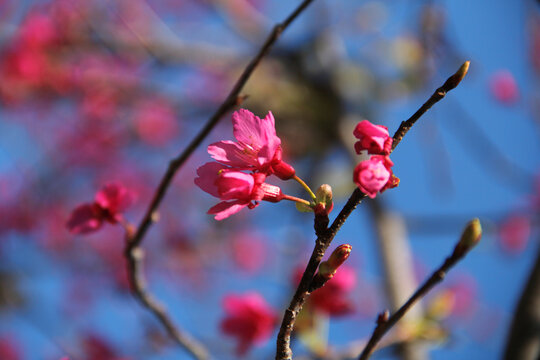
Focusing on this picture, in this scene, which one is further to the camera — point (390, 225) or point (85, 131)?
point (85, 131)

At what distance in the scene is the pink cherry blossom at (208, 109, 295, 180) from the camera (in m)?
0.73

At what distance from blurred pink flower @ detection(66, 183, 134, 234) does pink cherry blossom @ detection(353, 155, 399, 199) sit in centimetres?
62

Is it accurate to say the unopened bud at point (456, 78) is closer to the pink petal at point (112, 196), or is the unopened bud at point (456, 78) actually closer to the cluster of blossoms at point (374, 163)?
the cluster of blossoms at point (374, 163)

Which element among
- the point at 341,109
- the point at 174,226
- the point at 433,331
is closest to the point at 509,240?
the point at 341,109

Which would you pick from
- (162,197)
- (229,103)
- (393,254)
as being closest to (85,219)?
(162,197)

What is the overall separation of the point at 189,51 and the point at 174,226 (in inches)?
96.3

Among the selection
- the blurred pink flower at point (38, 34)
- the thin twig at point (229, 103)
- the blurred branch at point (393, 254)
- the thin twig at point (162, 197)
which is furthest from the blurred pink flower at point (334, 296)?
the blurred pink flower at point (38, 34)

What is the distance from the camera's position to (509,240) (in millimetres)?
5539

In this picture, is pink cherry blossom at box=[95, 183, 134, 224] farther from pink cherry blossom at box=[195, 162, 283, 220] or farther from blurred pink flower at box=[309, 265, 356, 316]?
blurred pink flower at box=[309, 265, 356, 316]

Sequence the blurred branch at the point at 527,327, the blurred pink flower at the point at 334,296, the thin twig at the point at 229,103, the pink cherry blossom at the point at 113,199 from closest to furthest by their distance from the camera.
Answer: the thin twig at the point at 229,103
the pink cherry blossom at the point at 113,199
the blurred branch at the point at 527,327
the blurred pink flower at the point at 334,296

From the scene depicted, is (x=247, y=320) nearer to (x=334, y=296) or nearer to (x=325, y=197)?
(x=334, y=296)

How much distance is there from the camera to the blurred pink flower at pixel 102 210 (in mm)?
1028

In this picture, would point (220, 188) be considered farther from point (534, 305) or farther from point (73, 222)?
point (534, 305)

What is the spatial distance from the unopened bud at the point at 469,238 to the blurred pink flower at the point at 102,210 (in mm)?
736
